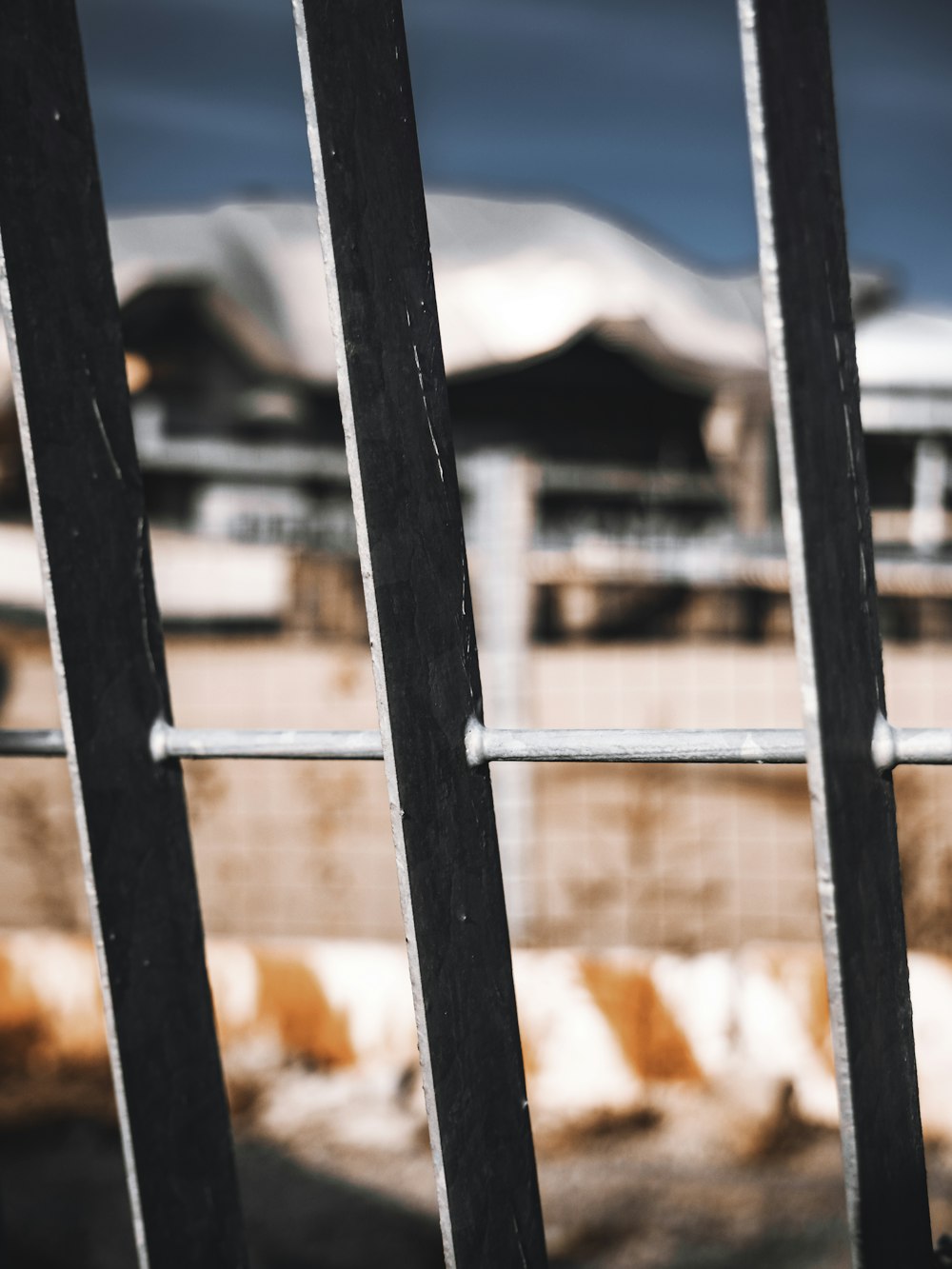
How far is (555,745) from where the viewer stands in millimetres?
961

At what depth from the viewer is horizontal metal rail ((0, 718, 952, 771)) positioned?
86 cm

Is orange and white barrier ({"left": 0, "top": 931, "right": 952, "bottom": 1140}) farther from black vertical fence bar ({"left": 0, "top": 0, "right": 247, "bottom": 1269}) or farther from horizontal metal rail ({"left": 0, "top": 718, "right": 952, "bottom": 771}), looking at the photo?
horizontal metal rail ({"left": 0, "top": 718, "right": 952, "bottom": 771})

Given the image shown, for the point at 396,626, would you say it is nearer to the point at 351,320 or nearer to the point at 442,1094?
the point at 351,320

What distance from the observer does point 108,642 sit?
119 centimetres

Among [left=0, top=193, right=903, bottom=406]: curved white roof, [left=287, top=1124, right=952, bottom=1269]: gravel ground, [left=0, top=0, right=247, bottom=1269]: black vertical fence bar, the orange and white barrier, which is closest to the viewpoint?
[left=0, top=0, right=247, bottom=1269]: black vertical fence bar

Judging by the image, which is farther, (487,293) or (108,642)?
(487,293)

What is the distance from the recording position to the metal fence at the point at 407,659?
85 centimetres

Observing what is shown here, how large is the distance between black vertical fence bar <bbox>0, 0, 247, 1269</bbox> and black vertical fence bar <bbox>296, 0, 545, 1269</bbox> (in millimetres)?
310

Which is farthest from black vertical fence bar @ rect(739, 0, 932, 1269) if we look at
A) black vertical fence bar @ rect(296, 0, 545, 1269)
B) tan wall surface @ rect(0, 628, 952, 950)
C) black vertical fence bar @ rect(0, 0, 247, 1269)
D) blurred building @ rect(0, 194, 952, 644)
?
blurred building @ rect(0, 194, 952, 644)

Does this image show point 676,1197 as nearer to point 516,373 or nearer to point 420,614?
point 420,614

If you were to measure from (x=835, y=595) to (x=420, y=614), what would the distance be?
34 cm

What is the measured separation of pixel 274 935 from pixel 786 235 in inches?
154

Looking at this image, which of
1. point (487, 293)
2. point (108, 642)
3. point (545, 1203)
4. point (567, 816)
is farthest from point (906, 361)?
point (108, 642)

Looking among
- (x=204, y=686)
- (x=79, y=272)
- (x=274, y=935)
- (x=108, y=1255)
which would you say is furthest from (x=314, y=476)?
(x=79, y=272)
